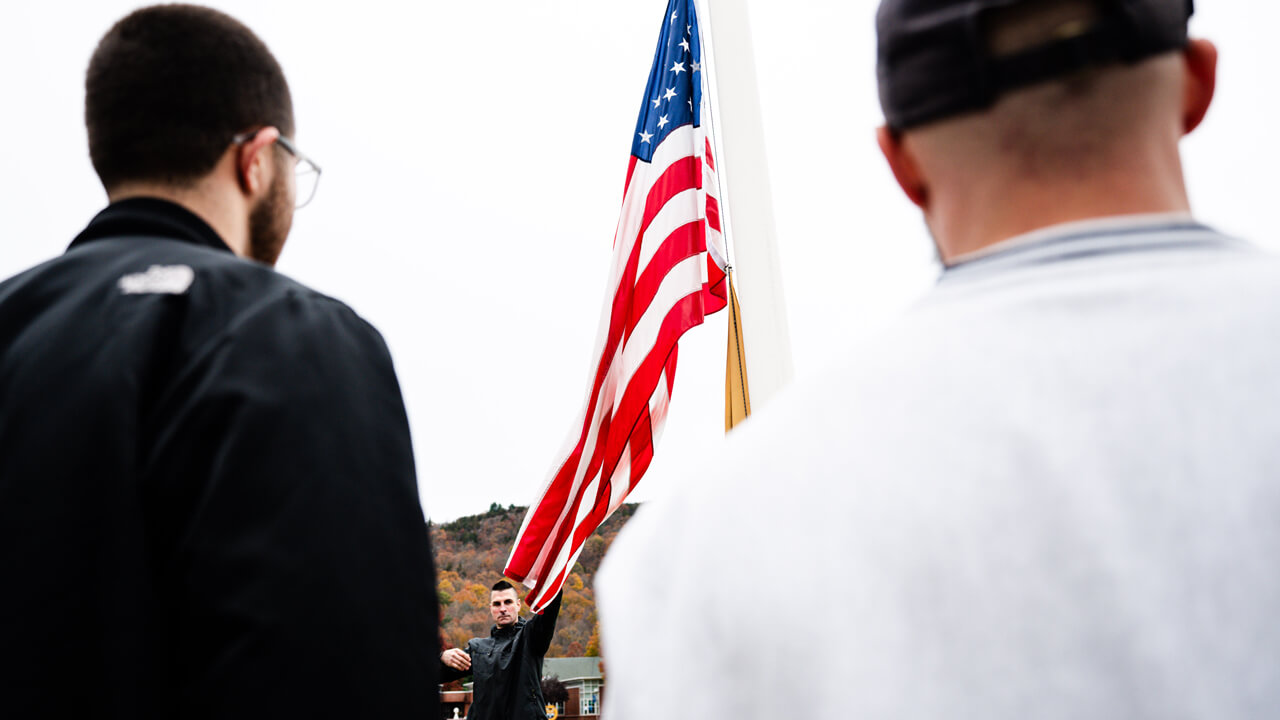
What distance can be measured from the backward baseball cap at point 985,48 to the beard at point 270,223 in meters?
1.09

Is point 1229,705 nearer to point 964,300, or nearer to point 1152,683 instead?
point 1152,683

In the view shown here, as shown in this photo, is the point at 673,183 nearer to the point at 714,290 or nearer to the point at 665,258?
the point at 665,258

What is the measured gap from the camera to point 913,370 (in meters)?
0.71

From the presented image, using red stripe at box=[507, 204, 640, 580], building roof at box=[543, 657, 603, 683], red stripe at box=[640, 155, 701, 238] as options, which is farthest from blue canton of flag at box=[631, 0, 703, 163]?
building roof at box=[543, 657, 603, 683]

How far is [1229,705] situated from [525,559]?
3.84 meters

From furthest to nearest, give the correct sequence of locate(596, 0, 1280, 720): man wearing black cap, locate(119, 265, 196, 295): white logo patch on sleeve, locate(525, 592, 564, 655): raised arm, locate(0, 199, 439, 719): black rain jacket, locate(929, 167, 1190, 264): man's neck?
locate(525, 592, 564, 655): raised arm → locate(119, 265, 196, 295): white logo patch on sleeve → locate(0, 199, 439, 719): black rain jacket → locate(929, 167, 1190, 264): man's neck → locate(596, 0, 1280, 720): man wearing black cap

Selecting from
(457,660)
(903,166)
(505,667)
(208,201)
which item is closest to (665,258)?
(208,201)

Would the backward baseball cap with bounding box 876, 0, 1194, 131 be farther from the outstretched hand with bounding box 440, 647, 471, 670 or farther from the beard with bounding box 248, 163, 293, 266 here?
the outstretched hand with bounding box 440, 647, 471, 670

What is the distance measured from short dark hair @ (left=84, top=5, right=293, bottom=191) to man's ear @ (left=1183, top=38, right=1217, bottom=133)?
4.21 ft

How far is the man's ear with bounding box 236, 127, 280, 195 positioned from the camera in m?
1.48

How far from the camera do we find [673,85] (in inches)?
175

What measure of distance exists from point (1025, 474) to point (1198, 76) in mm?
426

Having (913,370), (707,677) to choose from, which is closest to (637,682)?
(707,677)

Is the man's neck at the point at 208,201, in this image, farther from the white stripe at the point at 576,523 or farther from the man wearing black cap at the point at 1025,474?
the white stripe at the point at 576,523
